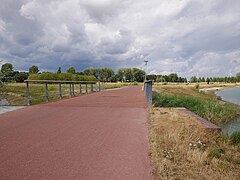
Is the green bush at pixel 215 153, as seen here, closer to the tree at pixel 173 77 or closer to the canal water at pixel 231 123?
the canal water at pixel 231 123

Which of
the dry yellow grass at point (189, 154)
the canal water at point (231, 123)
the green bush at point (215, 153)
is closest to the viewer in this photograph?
the dry yellow grass at point (189, 154)

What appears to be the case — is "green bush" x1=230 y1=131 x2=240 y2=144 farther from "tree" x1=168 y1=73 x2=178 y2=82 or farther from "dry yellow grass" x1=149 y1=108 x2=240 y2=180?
"tree" x1=168 y1=73 x2=178 y2=82

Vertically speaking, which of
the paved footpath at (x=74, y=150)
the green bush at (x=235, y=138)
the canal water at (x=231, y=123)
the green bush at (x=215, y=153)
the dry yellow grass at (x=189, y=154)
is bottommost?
the canal water at (x=231, y=123)

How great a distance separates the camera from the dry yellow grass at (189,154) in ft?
9.63

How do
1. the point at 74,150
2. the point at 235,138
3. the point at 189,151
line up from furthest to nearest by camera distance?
the point at 235,138 → the point at 189,151 → the point at 74,150

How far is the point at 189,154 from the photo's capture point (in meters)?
3.60

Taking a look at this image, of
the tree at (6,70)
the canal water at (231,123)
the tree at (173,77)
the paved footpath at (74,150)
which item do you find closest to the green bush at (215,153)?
the paved footpath at (74,150)

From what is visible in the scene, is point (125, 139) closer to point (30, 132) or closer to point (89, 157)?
point (89, 157)

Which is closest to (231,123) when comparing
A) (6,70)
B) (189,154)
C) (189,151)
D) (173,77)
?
(189,151)

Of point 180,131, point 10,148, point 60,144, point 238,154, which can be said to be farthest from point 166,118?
point 10,148

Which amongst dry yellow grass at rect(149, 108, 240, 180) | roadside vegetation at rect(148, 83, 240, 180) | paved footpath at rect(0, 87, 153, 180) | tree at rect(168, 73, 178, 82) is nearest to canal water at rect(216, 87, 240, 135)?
roadside vegetation at rect(148, 83, 240, 180)

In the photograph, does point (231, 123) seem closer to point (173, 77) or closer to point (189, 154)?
point (189, 154)

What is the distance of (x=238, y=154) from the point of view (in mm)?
4488

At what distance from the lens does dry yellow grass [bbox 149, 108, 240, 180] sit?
2.94 metres
